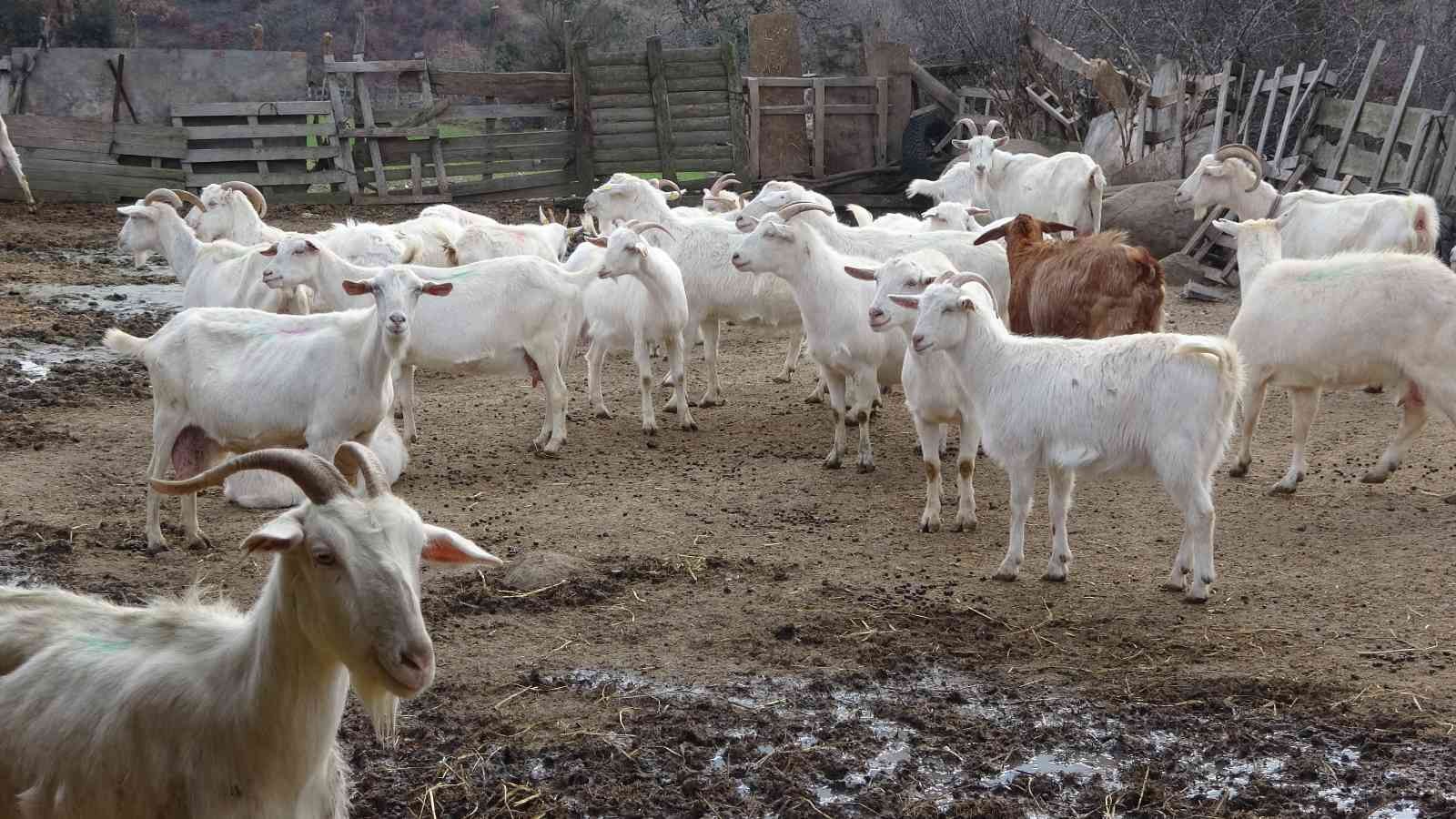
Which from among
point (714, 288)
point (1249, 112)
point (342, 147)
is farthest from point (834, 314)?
point (342, 147)

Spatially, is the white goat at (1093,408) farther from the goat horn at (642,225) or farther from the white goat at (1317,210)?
the white goat at (1317,210)

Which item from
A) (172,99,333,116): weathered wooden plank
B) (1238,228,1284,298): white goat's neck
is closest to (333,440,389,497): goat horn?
(1238,228,1284,298): white goat's neck

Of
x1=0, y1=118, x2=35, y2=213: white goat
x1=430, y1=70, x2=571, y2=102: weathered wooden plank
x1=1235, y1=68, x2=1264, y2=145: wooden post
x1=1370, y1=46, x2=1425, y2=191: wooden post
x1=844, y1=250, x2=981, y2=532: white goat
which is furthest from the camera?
x1=430, y1=70, x2=571, y2=102: weathered wooden plank

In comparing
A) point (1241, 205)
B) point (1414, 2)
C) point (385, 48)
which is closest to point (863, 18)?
point (1414, 2)

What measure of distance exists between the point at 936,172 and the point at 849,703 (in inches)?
690

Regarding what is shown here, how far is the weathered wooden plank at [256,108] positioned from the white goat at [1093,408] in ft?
53.4

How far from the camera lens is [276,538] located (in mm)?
2900

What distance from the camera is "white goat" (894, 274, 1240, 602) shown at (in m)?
5.95

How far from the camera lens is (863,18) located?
1246 inches

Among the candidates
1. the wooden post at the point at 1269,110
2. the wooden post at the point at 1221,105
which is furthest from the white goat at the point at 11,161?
the wooden post at the point at 1269,110

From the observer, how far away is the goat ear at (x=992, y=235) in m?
A: 9.41

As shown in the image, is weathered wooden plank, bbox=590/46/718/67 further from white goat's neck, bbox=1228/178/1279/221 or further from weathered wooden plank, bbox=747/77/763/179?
white goat's neck, bbox=1228/178/1279/221

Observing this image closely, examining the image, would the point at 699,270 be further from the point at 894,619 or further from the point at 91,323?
the point at 91,323

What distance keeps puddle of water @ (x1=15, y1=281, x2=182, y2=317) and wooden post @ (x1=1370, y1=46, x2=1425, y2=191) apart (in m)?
12.1
